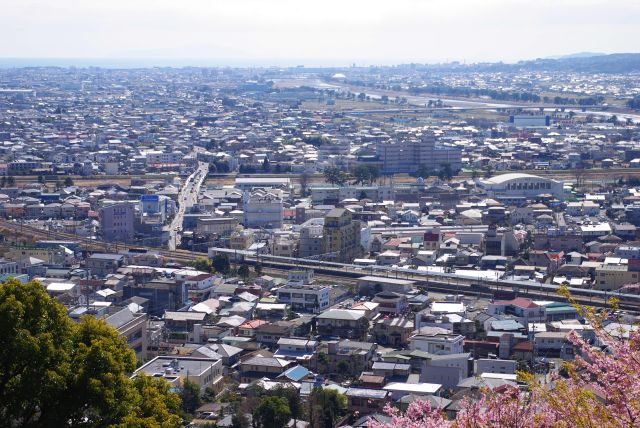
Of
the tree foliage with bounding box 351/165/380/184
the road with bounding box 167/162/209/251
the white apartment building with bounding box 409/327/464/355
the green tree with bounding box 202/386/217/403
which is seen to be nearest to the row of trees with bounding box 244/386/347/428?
the green tree with bounding box 202/386/217/403

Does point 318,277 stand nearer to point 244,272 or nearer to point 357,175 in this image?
point 244,272

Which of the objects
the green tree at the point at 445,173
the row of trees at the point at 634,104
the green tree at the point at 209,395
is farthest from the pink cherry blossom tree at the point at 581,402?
the row of trees at the point at 634,104

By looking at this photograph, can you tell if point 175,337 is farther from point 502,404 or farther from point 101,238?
point 502,404

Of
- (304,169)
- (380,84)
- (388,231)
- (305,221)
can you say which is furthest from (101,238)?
(380,84)

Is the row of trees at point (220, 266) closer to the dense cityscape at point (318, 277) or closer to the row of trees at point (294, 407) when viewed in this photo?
the dense cityscape at point (318, 277)

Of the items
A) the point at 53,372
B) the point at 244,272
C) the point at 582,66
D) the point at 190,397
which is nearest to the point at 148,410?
the point at 53,372
